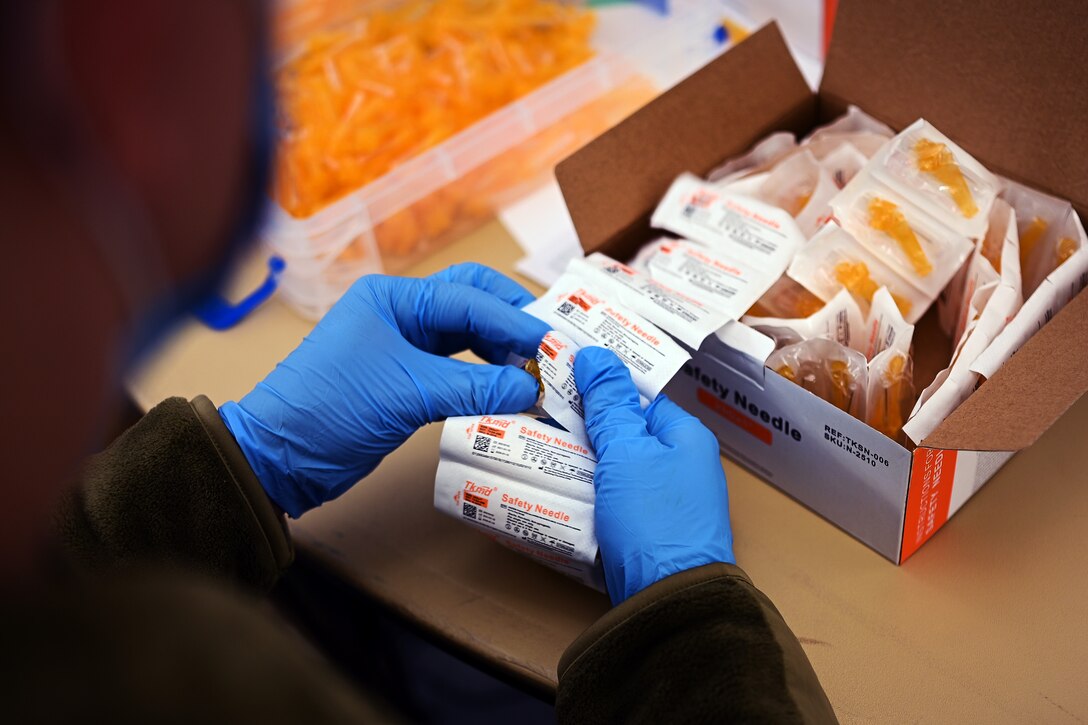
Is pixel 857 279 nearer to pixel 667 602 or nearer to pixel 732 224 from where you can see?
pixel 732 224

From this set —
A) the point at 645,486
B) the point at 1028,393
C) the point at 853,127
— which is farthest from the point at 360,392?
the point at 853,127

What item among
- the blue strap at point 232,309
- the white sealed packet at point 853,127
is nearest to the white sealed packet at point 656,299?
the white sealed packet at point 853,127

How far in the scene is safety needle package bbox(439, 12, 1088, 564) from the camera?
96 cm

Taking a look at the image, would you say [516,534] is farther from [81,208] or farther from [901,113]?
[901,113]

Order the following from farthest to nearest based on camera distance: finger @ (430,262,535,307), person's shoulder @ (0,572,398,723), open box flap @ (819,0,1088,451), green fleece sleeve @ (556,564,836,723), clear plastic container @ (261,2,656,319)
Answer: clear plastic container @ (261,2,656,319) → finger @ (430,262,535,307) → open box flap @ (819,0,1088,451) → green fleece sleeve @ (556,564,836,723) → person's shoulder @ (0,572,398,723)

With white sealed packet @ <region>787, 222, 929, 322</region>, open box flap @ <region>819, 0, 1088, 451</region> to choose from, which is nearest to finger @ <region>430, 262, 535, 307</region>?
white sealed packet @ <region>787, 222, 929, 322</region>

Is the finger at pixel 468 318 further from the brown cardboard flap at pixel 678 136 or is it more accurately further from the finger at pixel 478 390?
the brown cardboard flap at pixel 678 136

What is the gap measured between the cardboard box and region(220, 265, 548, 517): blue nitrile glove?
199 mm

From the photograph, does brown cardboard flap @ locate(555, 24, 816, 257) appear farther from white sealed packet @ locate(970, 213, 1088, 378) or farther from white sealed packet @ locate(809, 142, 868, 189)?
white sealed packet @ locate(970, 213, 1088, 378)

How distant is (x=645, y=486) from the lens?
0.91 metres

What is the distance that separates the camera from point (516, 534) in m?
0.94

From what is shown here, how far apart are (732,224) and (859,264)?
0.16m

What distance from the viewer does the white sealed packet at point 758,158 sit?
1269 mm

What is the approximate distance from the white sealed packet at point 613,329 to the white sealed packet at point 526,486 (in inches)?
4.1
